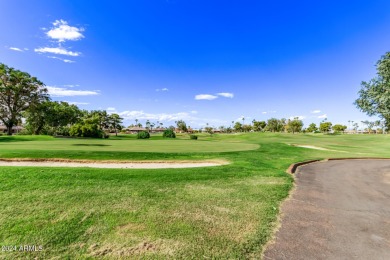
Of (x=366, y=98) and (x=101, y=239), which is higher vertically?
(x=366, y=98)

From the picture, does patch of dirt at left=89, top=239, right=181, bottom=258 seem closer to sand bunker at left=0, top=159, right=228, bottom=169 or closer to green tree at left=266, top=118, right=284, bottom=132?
sand bunker at left=0, top=159, right=228, bottom=169

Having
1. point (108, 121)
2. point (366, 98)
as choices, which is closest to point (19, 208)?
point (366, 98)

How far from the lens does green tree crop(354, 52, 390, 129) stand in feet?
41.5

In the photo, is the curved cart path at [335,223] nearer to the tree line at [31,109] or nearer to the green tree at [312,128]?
the tree line at [31,109]

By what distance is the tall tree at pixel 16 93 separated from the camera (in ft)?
153

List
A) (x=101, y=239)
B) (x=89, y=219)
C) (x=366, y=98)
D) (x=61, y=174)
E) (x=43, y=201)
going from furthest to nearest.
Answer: (x=366, y=98) < (x=61, y=174) < (x=43, y=201) < (x=89, y=219) < (x=101, y=239)

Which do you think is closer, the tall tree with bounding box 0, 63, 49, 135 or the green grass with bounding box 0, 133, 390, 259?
the green grass with bounding box 0, 133, 390, 259

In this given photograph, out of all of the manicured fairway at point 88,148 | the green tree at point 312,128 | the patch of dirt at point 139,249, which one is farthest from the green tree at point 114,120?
the green tree at point 312,128

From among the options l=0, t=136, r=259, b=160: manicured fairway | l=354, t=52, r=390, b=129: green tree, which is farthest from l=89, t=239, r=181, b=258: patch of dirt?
l=354, t=52, r=390, b=129: green tree

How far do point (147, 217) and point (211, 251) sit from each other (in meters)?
2.11

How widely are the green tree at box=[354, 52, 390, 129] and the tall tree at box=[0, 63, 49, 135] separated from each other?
60.7 m

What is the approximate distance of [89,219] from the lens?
5289 mm

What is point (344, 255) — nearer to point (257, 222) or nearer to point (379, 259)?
point (379, 259)

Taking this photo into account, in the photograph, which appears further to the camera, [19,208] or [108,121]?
[108,121]
